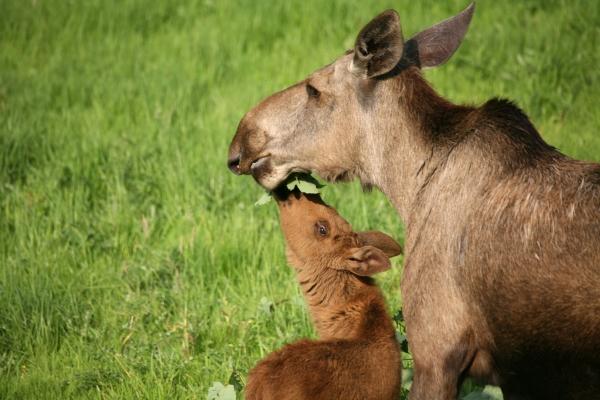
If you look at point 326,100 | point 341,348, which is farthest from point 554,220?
point 326,100

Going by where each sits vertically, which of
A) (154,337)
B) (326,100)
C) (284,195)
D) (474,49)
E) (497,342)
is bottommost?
(154,337)

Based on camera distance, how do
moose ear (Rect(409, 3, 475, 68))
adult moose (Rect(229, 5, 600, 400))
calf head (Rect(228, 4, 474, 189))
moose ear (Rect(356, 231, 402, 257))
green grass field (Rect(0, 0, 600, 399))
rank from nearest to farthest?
adult moose (Rect(229, 5, 600, 400)) → calf head (Rect(228, 4, 474, 189)) → moose ear (Rect(356, 231, 402, 257)) → moose ear (Rect(409, 3, 475, 68)) → green grass field (Rect(0, 0, 600, 399))

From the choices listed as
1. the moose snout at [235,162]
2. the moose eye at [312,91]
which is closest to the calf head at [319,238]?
the moose snout at [235,162]

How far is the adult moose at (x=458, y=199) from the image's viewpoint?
159 inches

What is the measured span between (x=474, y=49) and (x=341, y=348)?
5.98 m

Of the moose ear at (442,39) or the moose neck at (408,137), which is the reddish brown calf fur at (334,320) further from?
the moose ear at (442,39)

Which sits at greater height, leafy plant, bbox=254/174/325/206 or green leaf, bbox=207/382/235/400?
leafy plant, bbox=254/174/325/206

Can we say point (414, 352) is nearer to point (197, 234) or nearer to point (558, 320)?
point (558, 320)

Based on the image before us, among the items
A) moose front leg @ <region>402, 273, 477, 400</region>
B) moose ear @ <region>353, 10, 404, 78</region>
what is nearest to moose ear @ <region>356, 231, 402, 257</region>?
moose front leg @ <region>402, 273, 477, 400</region>

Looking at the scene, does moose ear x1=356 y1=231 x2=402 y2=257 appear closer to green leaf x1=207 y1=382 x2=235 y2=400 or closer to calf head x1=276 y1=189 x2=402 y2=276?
calf head x1=276 y1=189 x2=402 y2=276

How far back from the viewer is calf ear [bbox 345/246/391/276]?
478cm

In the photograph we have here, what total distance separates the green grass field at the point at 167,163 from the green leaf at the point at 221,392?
589mm

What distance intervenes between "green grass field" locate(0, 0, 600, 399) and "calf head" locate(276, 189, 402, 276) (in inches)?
37.4

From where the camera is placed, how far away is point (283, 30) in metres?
10.4
